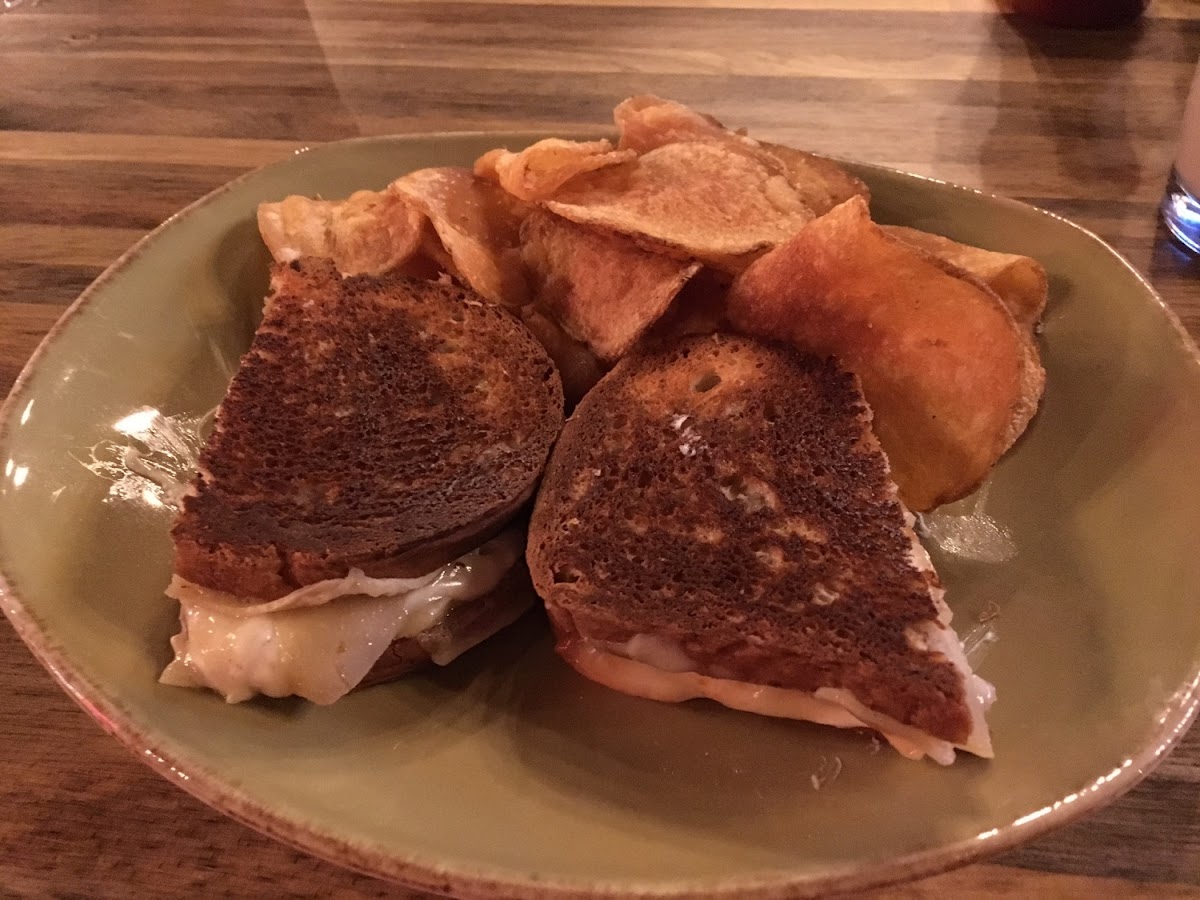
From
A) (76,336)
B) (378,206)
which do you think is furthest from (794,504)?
(76,336)

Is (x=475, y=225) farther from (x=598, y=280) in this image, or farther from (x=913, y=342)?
(x=913, y=342)

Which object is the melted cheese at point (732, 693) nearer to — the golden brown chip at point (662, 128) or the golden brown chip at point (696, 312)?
the golden brown chip at point (696, 312)

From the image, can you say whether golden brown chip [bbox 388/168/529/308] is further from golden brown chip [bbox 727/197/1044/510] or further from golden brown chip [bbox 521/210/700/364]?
golden brown chip [bbox 727/197/1044/510]

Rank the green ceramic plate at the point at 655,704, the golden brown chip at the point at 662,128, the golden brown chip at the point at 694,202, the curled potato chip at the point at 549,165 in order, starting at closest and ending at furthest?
the green ceramic plate at the point at 655,704 → the golden brown chip at the point at 694,202 → the curled potato chip at the point at 549,165 → the golden brown chip at the point at 662,128

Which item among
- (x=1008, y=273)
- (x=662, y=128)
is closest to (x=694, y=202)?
(x=662, y=128)

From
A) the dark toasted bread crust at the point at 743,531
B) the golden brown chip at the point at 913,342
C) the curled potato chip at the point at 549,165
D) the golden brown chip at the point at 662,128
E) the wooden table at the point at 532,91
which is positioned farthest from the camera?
the wooden table at the point at 532,91

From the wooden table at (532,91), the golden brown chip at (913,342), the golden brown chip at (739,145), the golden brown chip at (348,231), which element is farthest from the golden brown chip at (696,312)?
the wooden table at (532,91)

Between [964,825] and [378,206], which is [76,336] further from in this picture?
[964,825]
